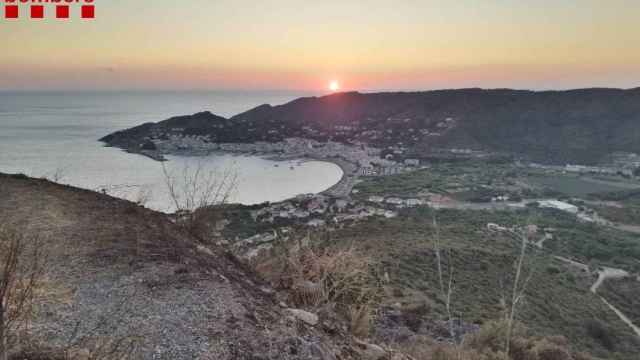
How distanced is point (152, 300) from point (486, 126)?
259ft

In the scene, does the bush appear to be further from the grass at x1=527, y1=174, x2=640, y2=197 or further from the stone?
the grass at x1=527, y1=174, x2=640, y2=197

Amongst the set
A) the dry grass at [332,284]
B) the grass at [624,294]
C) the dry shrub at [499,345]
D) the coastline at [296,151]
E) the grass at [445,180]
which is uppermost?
the dry grass at [332,284]

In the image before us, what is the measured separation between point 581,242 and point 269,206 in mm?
18098

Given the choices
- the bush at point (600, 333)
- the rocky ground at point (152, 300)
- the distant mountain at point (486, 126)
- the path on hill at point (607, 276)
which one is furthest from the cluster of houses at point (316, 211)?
the distant mountain at point (486, 126)

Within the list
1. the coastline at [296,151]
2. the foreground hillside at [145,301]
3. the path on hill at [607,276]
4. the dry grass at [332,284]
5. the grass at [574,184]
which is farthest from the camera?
the coastline at [296,151]

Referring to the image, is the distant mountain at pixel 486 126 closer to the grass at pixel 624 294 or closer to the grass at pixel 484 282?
the grass at pixel 484 282

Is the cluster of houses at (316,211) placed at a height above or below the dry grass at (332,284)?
below

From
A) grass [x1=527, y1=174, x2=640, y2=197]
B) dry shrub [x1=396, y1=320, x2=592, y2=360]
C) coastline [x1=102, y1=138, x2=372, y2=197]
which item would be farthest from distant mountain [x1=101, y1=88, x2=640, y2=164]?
dry shrub [x1=396, y1=320, x2=592, y2=360]

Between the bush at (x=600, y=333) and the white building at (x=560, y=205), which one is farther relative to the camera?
the white building at (x=560, y=205)

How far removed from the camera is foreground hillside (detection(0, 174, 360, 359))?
270 cm

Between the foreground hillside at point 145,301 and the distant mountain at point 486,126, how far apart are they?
5333 centimetres

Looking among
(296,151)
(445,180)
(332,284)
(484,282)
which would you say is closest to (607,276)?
(484,282)

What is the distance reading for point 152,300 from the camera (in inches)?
125

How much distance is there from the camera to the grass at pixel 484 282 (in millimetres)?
10867
